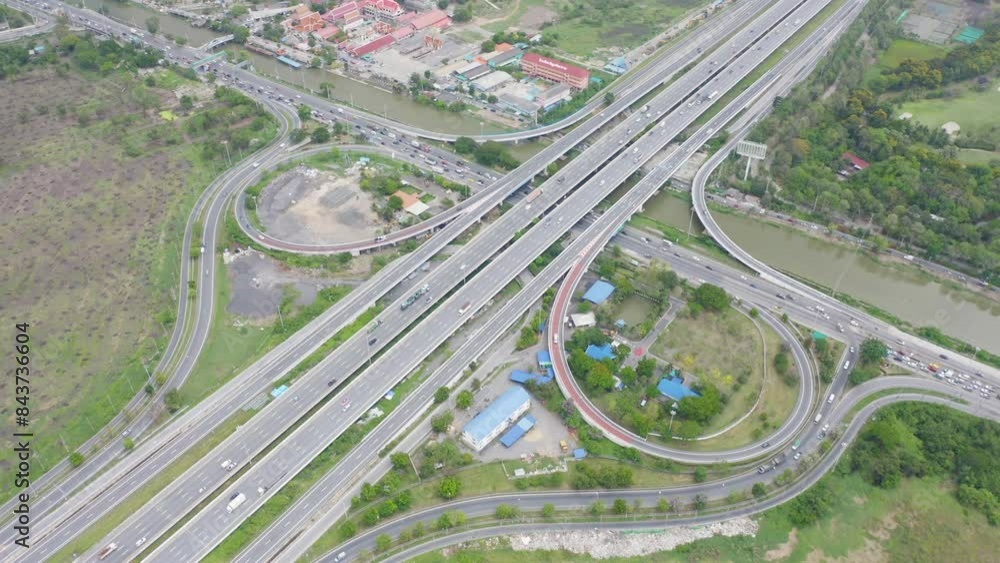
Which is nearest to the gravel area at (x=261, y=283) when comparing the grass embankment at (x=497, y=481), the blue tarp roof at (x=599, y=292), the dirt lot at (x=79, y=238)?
the dirt lot at (x=79, y=238)

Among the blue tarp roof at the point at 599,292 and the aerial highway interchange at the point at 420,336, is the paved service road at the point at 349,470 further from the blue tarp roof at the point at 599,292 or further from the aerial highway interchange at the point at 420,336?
the blue tarp roof at the point at 599,292

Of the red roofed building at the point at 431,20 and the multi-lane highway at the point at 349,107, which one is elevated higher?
the red roofed building at the point at 431,20

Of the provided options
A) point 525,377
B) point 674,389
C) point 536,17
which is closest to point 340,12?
point 536,17

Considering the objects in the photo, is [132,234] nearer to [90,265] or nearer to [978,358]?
[90,265]

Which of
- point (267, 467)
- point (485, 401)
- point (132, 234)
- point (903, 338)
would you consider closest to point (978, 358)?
point (903, 338)

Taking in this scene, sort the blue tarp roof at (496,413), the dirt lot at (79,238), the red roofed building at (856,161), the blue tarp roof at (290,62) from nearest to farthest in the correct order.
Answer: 1. the blue tarp roof at (496,413)
2. the dirt lot at (79,238)
3. the red roofed building at (856,161)
4. the blue tarp roof at (290,62)

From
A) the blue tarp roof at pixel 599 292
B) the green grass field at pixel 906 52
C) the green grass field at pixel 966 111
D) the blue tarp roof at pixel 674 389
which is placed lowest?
the blue tarp roof at pixel 674 389

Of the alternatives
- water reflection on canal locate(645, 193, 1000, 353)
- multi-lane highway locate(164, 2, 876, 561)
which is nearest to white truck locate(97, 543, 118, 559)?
multi-lane highway locate(164, 2, 876, 561)
